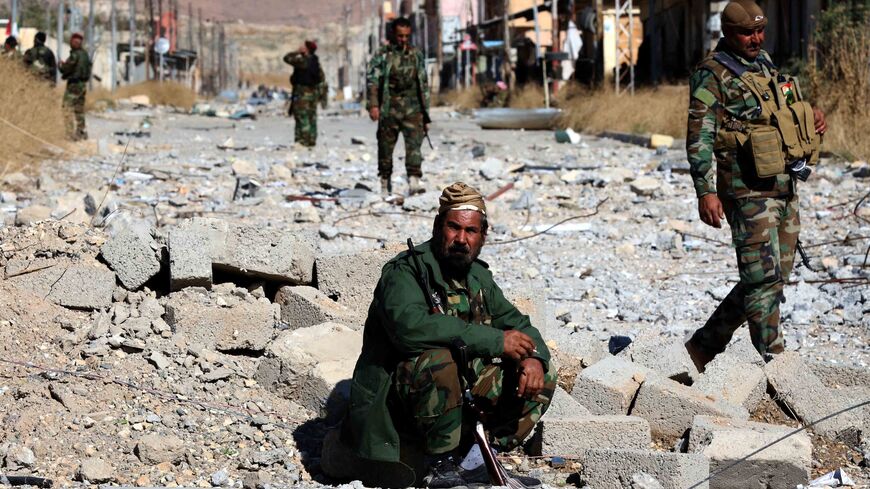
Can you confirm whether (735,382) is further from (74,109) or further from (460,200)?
(74,109)

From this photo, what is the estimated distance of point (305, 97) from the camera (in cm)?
1694

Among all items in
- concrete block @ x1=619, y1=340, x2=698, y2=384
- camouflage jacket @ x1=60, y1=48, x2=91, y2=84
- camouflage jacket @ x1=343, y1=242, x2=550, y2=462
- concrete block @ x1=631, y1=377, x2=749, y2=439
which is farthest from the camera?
camouflage jacket @ x1=60, y1=48, x2=91, y2=84

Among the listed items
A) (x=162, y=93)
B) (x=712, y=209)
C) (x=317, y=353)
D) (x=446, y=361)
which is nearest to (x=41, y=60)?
(x=317, y=353)

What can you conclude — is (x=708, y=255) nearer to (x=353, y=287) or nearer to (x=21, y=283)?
(x=353, y=287)

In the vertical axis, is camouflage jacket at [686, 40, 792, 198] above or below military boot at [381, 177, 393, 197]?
above

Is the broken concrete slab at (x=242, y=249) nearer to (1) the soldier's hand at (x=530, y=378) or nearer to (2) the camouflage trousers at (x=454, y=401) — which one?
(2) the camouflage trousers at (x=454, y=401)

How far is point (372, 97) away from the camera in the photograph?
9891 mm

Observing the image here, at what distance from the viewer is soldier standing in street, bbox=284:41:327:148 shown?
16.8 meters

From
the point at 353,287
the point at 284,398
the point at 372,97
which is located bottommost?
the point at 284,398

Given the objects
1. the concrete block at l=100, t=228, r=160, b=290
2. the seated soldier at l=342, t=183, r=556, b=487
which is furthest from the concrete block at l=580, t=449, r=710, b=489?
the concrete block at l=100, t=228, r=160, b=290

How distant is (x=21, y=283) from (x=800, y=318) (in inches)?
150

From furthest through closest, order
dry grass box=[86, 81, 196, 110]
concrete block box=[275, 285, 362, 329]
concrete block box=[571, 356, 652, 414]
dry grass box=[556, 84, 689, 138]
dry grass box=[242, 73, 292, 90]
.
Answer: dry grass box=[242, 73, 292, 90], dry grass box=[86, 81, 196, 110], dry grass box=[556, 84, 689, 138], concrete block box=[275, 285, 362, 329], concrete block box=[571, 356, 652, 414]

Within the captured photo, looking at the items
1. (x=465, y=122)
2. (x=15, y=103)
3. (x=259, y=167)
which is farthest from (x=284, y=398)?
(x=465, y=122)

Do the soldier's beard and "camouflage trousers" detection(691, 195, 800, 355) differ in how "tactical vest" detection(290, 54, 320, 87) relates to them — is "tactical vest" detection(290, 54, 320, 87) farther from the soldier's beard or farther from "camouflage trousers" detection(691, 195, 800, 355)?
the soldier's beard
